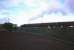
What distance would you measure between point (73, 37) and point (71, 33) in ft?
3.46

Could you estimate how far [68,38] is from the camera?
19094 mm

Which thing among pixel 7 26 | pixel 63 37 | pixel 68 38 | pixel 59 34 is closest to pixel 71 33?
pixel 68 38

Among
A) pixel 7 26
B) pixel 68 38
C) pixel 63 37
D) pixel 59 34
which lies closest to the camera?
pixel 68 38

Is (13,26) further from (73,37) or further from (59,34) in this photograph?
(73,37)

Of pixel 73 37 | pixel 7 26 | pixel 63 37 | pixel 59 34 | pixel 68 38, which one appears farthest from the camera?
pixel 7 26

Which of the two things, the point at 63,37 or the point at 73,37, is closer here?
the point at 73,37

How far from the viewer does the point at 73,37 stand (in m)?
17.9

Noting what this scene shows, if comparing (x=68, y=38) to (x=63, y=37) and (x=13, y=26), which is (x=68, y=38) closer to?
(x=63, y=37)

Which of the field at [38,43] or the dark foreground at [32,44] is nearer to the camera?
the dark foreground at [32,44]

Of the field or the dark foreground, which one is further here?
the field

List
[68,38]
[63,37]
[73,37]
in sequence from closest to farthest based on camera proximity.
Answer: [73,37] < [68,38] < [63,37]

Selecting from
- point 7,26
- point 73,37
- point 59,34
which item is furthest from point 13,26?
point 73,37

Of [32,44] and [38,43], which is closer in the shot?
[32,44]

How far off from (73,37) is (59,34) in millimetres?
4767
